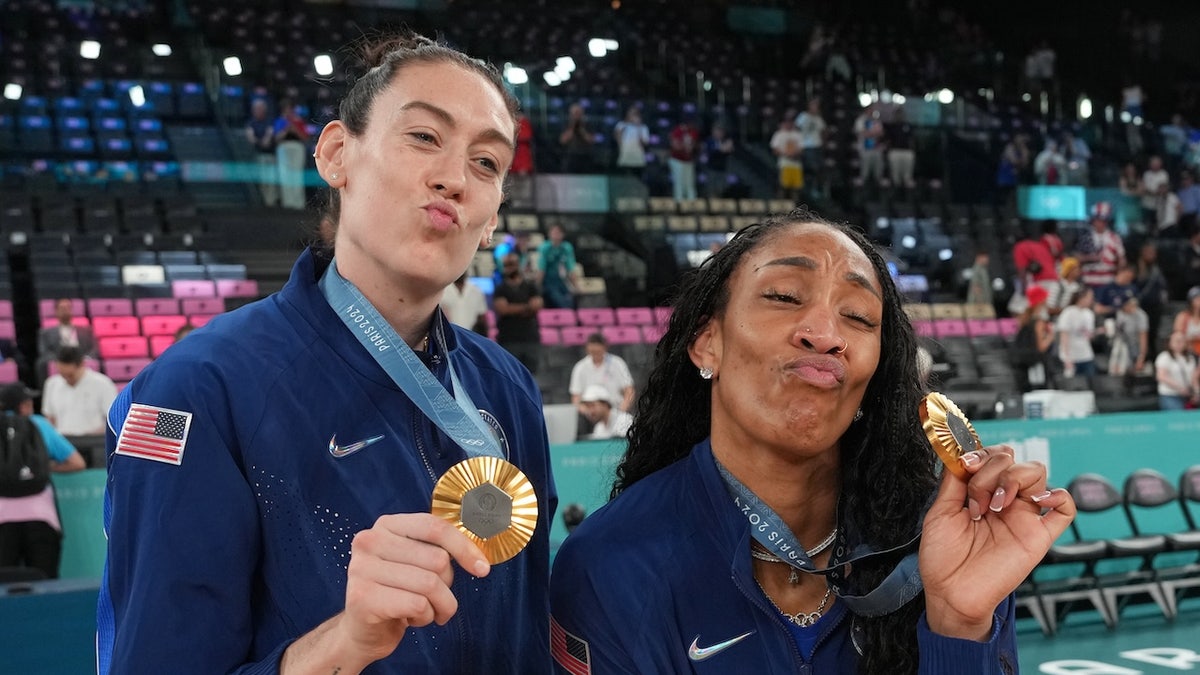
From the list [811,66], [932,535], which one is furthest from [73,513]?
[811,66]

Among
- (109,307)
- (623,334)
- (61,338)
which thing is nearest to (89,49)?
(109,307)

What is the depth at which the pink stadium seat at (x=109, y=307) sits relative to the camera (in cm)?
1159

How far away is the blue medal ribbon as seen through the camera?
6.10ft

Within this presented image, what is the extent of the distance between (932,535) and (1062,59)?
2353cm

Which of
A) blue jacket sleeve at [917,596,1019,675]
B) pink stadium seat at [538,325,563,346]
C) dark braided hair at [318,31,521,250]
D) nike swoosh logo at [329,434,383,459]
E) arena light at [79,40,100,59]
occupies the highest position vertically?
arena light at [79,40,100,59]

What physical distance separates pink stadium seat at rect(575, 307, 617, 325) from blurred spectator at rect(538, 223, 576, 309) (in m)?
0.13

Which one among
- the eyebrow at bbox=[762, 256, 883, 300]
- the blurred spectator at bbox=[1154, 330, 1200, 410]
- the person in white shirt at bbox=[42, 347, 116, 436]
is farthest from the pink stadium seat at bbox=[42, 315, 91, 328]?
the eyebrow at bbox=[762, 256, 883, 300]

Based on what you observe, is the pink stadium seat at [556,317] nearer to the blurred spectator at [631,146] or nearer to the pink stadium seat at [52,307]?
the blurred spectator at [631,146]

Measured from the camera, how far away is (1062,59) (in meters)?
23.4

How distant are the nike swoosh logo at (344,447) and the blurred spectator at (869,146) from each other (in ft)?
51.4

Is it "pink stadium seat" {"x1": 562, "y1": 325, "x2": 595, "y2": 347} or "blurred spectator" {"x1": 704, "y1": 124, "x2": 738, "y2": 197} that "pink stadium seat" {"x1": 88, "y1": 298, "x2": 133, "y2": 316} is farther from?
"blurred spectator" {"x1": 704, "y1": 124, "x2": 738, "y2": 197}

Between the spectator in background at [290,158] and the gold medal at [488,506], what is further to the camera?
the spectator in background at [290,158]

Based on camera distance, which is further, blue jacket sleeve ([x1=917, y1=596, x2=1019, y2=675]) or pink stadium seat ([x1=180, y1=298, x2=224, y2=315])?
pink stadium seat ([x1=180, y1=298, x2=224, y2=315])

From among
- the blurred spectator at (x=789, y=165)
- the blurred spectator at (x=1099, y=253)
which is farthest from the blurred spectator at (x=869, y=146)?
the blurred spectator at (x=1099, y=253)
